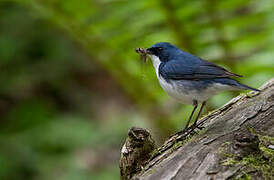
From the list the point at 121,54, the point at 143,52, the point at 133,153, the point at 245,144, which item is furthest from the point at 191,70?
the point at 121,54

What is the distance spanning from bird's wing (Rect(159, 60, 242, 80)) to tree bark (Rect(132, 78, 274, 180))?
0.93ft

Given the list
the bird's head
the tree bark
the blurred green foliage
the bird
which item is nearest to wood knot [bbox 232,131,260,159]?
the tree bark

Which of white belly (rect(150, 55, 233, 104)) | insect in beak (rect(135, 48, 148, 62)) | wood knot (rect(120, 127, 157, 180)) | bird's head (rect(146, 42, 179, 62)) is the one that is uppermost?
insect in beak (rect(135, 48, 148, 62))

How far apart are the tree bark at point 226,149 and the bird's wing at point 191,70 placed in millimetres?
284

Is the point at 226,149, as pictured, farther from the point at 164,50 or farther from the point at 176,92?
the point at 164,50

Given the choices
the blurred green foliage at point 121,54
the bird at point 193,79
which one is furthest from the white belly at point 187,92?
the blurred green foliage at point 121,54

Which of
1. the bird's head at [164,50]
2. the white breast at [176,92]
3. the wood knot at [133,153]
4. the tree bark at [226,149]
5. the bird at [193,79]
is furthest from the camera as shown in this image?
the bird's head at [164,50]

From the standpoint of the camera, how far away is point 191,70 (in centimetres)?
329

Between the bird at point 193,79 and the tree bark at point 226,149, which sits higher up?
the bird at point 193,79

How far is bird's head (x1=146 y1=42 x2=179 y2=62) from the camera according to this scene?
3.60 meters

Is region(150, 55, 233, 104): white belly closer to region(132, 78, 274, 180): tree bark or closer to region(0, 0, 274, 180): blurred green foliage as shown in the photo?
region(132, 78, 274, 180): tree bark

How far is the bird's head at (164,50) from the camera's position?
3598 mm

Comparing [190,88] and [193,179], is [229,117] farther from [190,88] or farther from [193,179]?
[193,179]

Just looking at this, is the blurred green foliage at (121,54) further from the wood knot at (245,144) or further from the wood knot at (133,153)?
the wood knot at (245,144)
